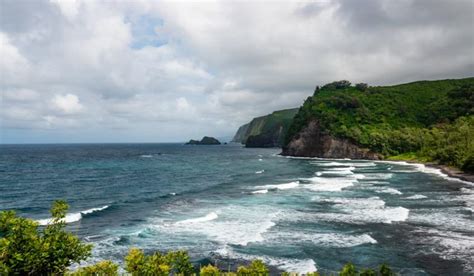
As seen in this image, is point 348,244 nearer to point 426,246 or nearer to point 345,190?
point 426,246

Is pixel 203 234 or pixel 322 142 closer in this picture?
pixel 203 234

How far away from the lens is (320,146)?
158 meters

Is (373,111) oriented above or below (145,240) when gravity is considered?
above

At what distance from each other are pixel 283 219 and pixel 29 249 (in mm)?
32470

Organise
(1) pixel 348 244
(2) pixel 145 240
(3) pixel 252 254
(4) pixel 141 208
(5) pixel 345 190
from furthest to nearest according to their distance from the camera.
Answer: (5) pixel 345 190 → (4) pixel 141 208 → (2) pixel 145 240 → (1) pixel 348 244 → (3) pixel 252 254

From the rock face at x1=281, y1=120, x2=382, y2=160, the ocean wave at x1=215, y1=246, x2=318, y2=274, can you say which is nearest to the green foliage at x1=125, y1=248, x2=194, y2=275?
the ocean wave at x1=215, y1=246, x2=318, y2=274

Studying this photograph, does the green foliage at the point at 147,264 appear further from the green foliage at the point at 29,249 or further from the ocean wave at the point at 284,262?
the ocean wave at the point at 284,262

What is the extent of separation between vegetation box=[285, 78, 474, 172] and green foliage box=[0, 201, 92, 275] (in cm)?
11033

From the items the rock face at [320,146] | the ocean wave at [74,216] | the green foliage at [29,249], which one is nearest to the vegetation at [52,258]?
the green foliage at [29,249]

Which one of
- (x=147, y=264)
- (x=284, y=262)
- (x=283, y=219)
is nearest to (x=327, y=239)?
(x=284, y=262)

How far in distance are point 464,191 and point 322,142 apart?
9898 cm

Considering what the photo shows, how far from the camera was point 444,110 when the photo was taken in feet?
525

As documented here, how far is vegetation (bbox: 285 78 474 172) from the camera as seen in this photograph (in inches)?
5246

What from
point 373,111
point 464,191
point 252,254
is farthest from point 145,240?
point 373,111
